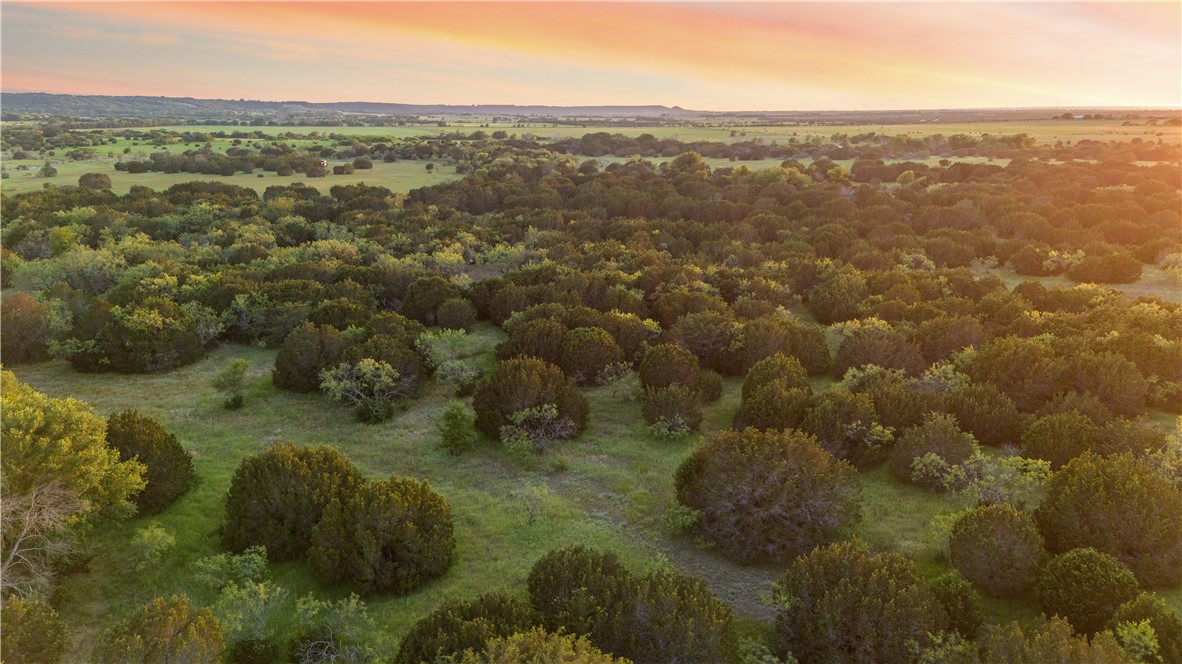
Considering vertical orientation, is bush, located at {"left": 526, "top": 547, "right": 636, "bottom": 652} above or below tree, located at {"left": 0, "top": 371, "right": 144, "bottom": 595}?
below

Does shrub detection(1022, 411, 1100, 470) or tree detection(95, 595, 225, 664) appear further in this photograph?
shrub detection(1022, 411, 1100, 470)

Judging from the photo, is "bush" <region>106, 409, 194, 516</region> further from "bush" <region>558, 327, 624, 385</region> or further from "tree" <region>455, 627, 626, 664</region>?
"bush" <region>558, 327, 624, 385</region>

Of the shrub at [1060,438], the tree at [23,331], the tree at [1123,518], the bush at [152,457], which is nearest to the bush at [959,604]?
the tree at [1123,518]

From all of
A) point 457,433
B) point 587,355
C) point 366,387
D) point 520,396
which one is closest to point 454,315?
point 366,387

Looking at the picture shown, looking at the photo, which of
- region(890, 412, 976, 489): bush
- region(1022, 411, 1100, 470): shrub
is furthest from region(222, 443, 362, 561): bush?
region(1022, 411, 1100, 470): shrub

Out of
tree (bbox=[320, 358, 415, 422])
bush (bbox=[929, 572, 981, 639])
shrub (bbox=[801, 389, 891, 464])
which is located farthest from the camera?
tree (bbox=[320, 358, 415, 422])
